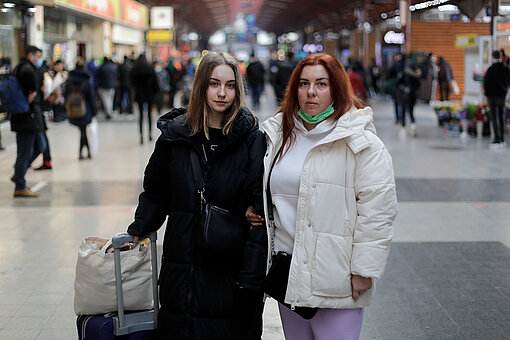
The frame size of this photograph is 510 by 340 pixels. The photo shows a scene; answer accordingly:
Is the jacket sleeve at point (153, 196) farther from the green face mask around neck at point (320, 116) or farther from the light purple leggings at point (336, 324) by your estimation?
the light purple leggings at point (336, 324)

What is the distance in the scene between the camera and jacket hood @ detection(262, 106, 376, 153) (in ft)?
9.29

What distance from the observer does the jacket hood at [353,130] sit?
283 centimetres

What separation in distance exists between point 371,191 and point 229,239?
61 cm

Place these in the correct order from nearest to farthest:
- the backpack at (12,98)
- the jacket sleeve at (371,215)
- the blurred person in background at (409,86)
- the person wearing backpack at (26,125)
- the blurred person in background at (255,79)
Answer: the jacket sleeve at (371,215) < the backpack at (12,98) < the person wearing backpack at (26,125) < the blurred person in background at (409,86) < the blurred person in background at (255,79)

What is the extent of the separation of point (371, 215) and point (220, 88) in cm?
84

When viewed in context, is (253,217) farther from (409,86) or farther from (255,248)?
(409,86)

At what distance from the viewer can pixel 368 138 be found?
2.87 metres

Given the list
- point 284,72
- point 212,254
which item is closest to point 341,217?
point 212,254

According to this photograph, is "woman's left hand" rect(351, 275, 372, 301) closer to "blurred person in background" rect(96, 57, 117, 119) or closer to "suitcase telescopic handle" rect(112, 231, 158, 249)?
"suitcase telescopic handle" rect(112, 231, 158, 249)

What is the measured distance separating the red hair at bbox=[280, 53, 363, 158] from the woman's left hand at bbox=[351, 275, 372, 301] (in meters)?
0.61

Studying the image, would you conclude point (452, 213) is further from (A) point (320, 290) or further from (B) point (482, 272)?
(A) point (320, 290)

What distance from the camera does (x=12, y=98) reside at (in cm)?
874

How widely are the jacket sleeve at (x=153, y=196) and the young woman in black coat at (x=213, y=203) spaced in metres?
0.08

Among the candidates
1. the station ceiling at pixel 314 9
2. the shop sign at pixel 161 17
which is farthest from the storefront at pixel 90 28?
the station ceiling at pixel 314 9
